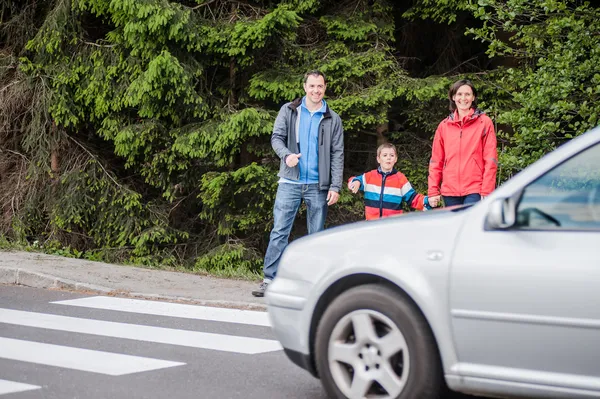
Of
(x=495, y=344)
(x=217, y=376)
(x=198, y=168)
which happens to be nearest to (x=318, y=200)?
(x=217, y=376)

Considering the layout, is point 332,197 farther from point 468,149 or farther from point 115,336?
point 115,336

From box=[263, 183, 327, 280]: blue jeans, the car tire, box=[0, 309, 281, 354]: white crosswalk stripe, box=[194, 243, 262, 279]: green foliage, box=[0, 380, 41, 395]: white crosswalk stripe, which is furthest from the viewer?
box=[194, 243, 262, 279]: green foliage

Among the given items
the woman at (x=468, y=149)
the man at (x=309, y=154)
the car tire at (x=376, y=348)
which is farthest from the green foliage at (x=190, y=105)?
the car tire at (x=376, y=348)

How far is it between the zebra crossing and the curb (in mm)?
218

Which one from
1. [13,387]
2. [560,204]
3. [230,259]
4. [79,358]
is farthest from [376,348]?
[230,259]

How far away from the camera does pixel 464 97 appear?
8133 millimetres

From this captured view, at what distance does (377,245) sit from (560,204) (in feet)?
3.00

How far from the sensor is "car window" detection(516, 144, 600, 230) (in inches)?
169

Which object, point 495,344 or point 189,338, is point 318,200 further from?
point 495,344

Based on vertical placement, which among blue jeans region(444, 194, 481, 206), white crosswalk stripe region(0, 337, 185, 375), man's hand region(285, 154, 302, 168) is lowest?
white crosswalk stripe region(0, 337, 185, 375)

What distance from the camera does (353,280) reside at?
4.86m

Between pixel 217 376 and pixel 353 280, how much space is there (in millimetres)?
1462

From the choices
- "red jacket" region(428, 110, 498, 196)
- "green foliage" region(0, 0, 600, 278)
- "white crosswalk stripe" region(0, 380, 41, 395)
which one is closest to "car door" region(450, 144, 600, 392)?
"white crosswalk stripe" region(0, 380, 41, 395)

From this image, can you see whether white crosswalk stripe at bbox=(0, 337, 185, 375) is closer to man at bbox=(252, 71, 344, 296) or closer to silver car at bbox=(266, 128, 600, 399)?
silver car at bbox=(266, 128, 600, 399)
